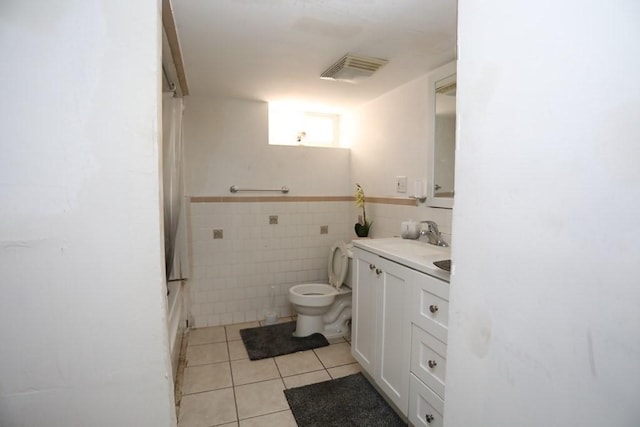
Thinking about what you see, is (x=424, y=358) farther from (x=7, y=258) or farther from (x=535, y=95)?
(x=7, y=258)

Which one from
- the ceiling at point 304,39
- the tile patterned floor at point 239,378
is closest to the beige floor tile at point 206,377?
the tile patterned floor at point 239,378

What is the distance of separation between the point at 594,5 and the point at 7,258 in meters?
1.41

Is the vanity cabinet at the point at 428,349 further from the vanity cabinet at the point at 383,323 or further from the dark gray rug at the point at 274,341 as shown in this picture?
the dark gray rug at the point at 274,341

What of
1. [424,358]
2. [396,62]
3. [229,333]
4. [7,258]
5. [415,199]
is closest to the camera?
[7,258]

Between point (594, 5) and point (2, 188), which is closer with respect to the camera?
point (594, 5)

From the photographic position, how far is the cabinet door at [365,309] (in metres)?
1.95

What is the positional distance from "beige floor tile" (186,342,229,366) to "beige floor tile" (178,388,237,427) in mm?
393

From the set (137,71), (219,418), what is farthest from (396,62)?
(219,418)

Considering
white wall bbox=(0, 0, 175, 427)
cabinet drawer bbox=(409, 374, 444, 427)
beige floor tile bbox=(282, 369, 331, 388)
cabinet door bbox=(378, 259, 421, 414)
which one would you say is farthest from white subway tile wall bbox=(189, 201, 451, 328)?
white wall bbox=(0, 0, 175, 427)

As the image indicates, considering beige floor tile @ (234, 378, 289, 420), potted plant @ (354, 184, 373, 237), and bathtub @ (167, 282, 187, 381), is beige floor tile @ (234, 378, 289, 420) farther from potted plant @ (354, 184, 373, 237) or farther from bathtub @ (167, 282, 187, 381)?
potted plant @ (354, 184, 373, 237)

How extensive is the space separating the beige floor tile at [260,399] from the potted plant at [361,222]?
142 cm

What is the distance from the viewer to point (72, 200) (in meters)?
0.82

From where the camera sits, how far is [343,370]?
2238 millimetres

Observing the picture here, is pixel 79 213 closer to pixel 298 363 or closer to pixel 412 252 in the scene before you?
pixel 412 252
